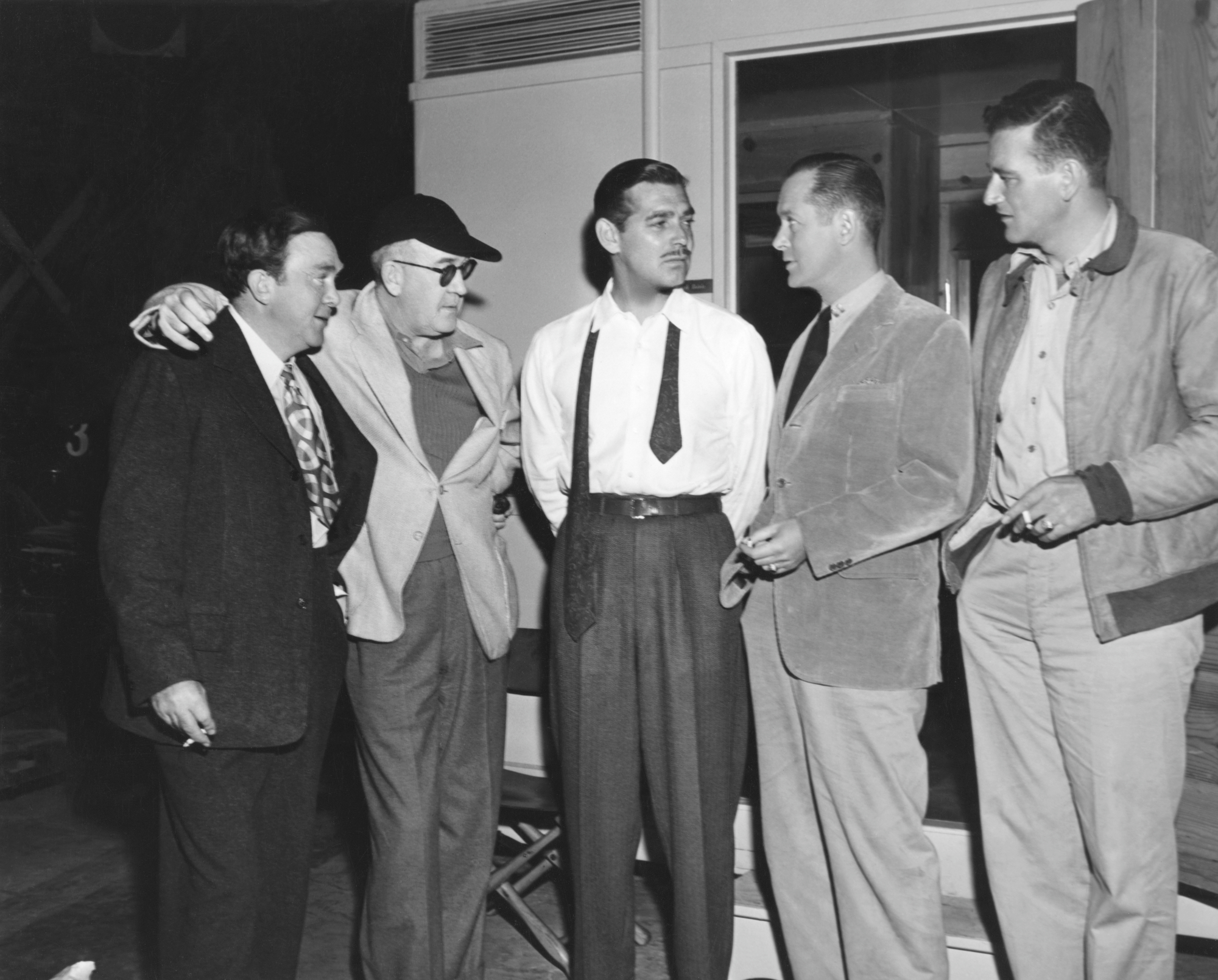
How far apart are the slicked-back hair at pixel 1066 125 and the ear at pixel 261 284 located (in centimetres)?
173

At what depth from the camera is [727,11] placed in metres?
4.01

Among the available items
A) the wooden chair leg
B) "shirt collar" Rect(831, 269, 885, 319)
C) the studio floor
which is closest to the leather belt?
"shirt collar" Rect(831, 269, 885, 319)

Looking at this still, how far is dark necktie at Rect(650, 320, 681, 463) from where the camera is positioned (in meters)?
3.05

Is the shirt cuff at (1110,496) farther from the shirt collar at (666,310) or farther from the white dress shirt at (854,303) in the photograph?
the shirt collar at (666,310)

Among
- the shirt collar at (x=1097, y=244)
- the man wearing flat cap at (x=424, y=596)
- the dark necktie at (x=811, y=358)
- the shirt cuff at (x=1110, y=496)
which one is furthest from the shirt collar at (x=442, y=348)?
the shirt cuff at (x=1110, y=496)

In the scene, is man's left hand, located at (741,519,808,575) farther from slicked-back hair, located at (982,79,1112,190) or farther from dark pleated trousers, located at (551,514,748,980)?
slicked-back hair, located at (982,79,1112,190)

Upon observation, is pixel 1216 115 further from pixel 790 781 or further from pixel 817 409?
pixel 790 781

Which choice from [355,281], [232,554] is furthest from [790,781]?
[355,281]

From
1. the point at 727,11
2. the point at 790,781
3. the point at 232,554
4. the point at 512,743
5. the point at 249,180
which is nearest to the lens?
the point at 232,554

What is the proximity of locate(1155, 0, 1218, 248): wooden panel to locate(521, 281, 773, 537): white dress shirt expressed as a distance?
3.74ft

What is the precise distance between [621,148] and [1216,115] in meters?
1.91

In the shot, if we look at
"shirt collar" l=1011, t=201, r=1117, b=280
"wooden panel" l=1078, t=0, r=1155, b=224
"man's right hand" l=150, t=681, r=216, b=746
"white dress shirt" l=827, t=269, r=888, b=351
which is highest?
"wooden panel" l=1078, t=0, r=1155, b=224

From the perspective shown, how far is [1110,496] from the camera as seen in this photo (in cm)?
249

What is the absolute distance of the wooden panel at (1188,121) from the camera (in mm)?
3043
